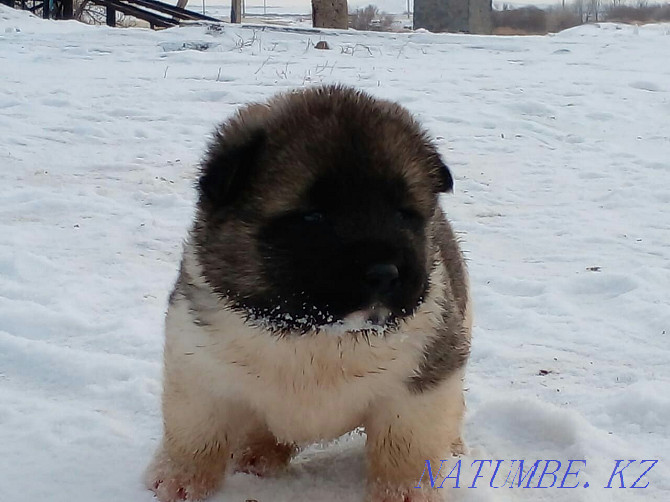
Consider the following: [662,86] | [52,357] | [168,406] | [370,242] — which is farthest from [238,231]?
[662,86]

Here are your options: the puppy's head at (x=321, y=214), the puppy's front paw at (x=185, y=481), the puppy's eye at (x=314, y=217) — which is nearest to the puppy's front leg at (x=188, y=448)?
the puppy's front paw at (x=185, y=481)

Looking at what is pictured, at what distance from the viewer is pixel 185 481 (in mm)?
2906

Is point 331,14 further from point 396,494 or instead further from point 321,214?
point 321,214

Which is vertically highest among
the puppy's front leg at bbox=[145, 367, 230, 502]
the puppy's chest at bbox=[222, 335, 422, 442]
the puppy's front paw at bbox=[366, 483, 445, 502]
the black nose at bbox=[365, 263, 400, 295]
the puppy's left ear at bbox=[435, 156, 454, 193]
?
the puppy's left ear at bbox=[435, 156, 454, 193]

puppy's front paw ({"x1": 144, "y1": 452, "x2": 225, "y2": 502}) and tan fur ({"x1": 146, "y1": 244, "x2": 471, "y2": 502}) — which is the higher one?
tan fur ({"x1": 146, "y1": 244, "x2": 471, "y2": 502})

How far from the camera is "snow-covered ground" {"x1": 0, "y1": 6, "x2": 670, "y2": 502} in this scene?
319 cm

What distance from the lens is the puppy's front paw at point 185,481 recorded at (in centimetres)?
289

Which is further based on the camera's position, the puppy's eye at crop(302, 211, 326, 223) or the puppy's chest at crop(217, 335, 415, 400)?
the puppy's chest at crop(217, 335, 415, 400)

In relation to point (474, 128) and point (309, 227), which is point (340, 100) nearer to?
point (309, 227)

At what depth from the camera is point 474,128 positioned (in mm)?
9992

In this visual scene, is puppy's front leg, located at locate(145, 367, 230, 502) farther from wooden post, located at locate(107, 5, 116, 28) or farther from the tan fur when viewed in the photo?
wooden post, located at locate(107, 5, 116, 28)

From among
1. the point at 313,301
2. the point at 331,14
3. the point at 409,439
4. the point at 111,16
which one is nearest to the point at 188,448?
the point at 409,439

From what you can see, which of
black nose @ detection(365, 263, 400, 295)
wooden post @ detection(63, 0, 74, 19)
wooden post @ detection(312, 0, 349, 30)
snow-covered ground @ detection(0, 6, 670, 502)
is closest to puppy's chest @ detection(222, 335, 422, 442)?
black nose @ detection(365, 263, 400, 295)

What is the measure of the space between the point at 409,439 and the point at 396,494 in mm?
221
